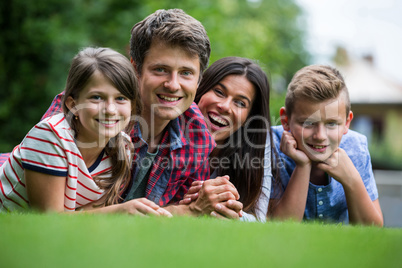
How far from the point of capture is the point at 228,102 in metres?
4.46

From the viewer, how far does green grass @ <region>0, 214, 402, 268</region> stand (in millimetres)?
1793

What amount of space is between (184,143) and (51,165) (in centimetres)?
123

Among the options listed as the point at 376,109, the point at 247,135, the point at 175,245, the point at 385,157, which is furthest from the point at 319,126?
the point at 376,109

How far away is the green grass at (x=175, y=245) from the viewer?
1793 mm

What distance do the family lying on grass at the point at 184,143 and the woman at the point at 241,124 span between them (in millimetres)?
11

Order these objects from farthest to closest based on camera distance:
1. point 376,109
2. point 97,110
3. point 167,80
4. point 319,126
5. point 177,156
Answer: point 376,109
point 319,126
point 177,156
point 167,80
point 97,110

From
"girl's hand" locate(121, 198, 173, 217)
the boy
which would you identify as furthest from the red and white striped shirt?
the boy

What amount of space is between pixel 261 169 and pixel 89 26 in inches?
429

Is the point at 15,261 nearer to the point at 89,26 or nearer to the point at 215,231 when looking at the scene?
the point at 215,231

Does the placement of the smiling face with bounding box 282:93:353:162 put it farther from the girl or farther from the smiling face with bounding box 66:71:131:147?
the smiling face with bounding box 66:71:131:147

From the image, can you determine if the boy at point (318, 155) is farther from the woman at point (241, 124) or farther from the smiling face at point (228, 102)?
the smiling face at point (228, 102)

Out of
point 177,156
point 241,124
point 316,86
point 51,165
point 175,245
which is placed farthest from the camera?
point 241,124

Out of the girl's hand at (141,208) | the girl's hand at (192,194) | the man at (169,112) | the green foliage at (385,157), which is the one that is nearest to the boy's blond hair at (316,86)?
the man at (169,112)

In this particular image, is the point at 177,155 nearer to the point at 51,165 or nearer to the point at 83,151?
the point at 83,151
